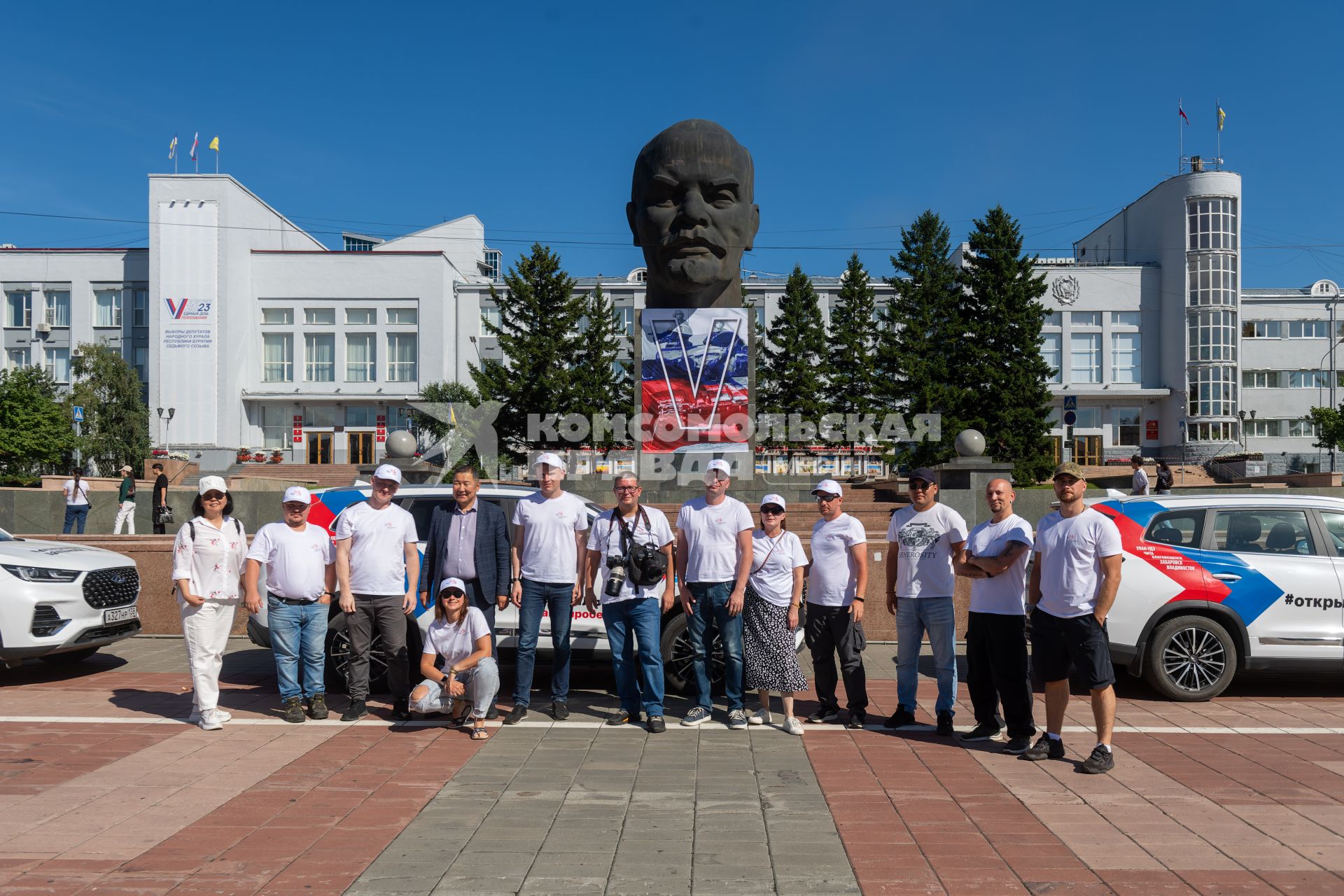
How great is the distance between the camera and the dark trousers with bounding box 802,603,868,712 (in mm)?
6797

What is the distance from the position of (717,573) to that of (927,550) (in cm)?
147

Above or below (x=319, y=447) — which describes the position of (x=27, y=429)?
above

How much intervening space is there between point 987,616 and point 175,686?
6757mm

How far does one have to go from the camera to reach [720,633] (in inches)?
278

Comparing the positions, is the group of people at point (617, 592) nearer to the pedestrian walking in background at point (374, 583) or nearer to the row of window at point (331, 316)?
the pedestrian walking in background at point (374, 583)

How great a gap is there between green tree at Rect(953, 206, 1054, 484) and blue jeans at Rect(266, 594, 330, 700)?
38970 mm

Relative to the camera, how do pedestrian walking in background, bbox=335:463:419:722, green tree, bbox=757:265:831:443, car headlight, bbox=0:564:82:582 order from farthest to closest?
green tree, bbox=757:265:831:443
car headlight, bbox=0:564:82:582
pedestrian walking in background, bbox=335:463:419:722

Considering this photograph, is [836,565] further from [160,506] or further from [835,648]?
[160,506]

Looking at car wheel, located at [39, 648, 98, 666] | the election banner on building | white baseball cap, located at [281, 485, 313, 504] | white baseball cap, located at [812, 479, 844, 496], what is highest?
the election banner on building

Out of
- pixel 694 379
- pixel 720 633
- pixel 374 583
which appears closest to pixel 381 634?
pixel 374 583

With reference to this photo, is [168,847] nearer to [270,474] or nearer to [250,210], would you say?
[270,474]

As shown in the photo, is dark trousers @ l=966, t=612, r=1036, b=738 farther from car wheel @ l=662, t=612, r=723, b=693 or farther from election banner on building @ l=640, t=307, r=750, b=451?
election banner on building @ l=640, t=307, r=750, b=451

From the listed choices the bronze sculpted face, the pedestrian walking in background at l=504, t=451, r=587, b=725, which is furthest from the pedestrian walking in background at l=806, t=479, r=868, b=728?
the bronze sculpted face

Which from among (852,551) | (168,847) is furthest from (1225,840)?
(168,847)
